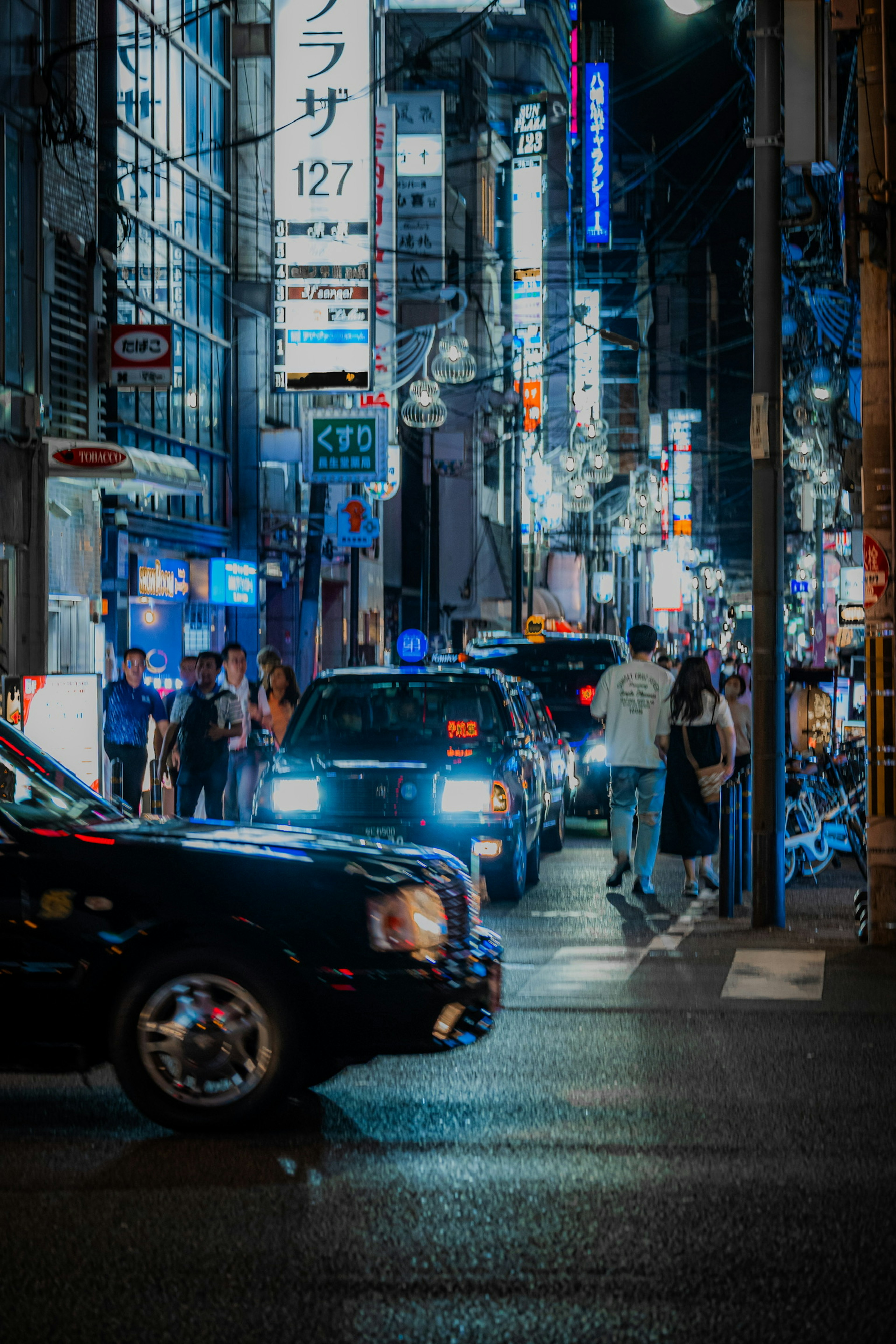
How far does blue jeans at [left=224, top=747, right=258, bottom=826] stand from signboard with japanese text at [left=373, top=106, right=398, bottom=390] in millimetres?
11329

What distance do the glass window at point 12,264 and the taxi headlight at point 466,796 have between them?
28.8ft

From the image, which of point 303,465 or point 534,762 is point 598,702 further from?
point 303,465

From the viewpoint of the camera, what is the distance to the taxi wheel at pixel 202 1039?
6.36 metres

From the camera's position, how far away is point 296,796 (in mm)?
12664

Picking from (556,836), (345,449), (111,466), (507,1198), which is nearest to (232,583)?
(345,449)

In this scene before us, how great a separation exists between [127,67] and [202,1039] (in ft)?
75.8

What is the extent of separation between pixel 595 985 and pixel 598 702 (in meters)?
4.46

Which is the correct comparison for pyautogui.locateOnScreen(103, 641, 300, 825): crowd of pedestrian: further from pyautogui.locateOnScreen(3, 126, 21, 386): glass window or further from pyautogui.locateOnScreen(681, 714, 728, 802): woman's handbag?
pyautogui.locateOnScreen(3, 126, 21, 386): glass window

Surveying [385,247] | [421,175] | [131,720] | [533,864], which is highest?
[421,175]

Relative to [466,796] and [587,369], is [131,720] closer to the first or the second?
[466,796]

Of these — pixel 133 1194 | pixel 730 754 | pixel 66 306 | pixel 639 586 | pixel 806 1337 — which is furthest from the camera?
pixel 639 586

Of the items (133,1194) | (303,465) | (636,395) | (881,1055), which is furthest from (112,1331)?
(636,395)

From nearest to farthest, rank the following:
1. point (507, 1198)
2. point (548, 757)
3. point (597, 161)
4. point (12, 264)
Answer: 1. point (507, 1198)
2. point (548, 757)
3. point (12, 264)
4. point (597, 161)

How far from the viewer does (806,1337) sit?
4328 millimetres
